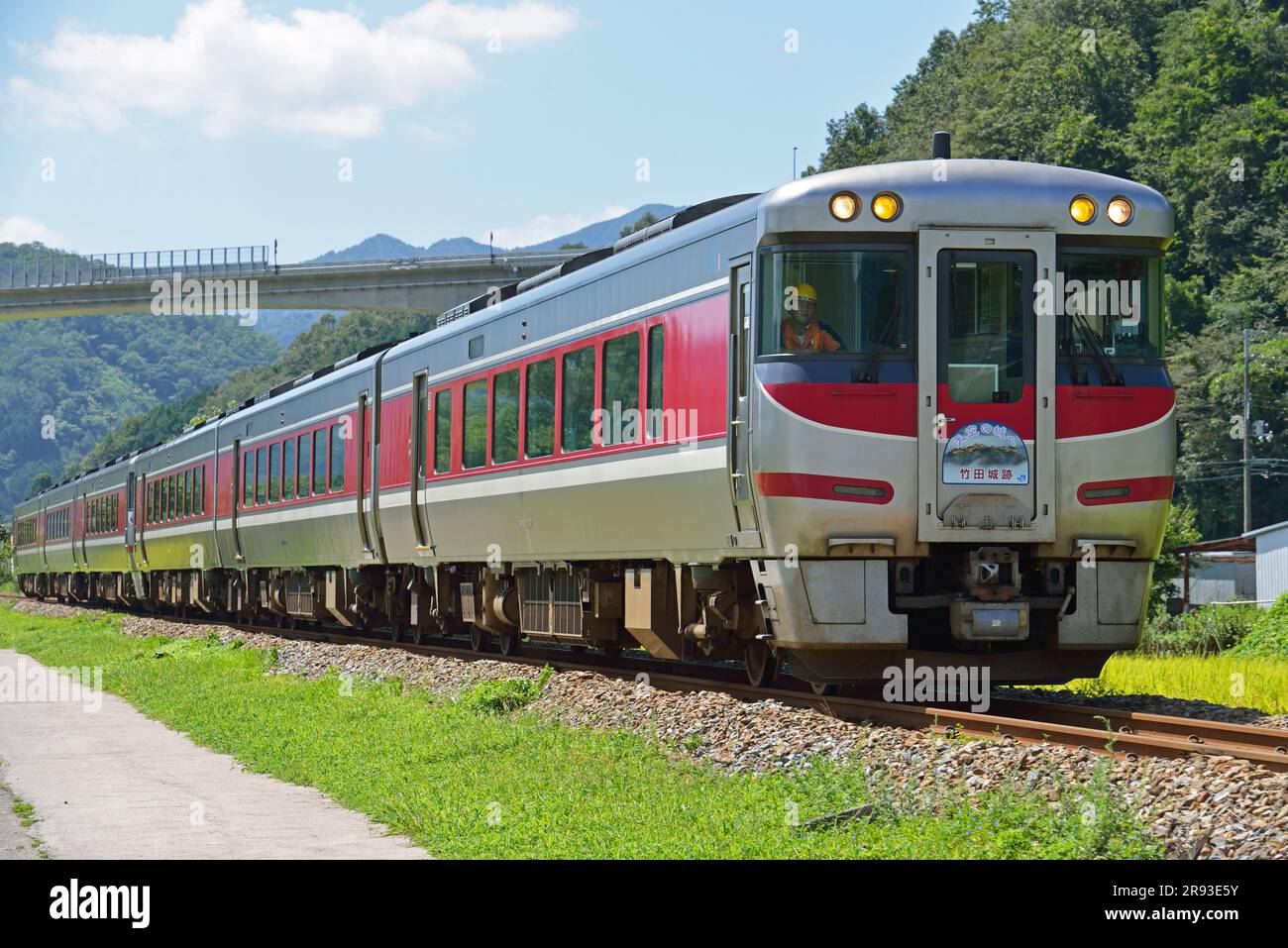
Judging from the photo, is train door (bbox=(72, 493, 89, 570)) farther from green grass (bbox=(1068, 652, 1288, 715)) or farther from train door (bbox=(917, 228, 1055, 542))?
train door (bbox=(917, 228, 1055, 542))

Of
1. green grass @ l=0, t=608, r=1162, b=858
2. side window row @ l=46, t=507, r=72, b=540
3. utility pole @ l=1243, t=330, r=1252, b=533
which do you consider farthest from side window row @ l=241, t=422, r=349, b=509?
utility pole @ l=1243, t=330, r=1252, b=533

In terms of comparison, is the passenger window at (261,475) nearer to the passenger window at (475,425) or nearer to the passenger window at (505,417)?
the passenger window at (475,425)

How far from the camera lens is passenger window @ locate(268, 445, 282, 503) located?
1059 inches

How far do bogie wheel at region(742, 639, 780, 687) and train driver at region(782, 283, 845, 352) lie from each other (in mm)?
2734

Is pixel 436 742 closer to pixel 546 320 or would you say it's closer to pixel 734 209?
pixel 734 209

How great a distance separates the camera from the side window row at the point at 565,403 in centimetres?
1350

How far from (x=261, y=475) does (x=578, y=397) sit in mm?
14542

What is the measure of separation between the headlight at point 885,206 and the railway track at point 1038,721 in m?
3.25

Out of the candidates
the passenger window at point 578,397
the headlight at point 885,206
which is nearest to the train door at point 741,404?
the headlight at point 885,206

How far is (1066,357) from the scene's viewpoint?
1142cm

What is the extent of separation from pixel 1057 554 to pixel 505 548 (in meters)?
6.94
